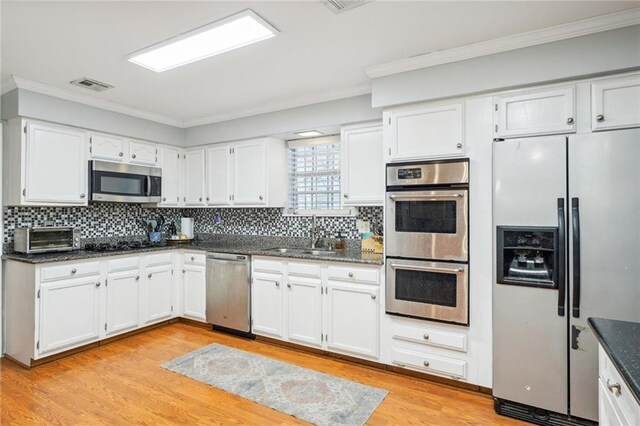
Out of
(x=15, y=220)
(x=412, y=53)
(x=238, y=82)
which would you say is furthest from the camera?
(x=15, y=220)

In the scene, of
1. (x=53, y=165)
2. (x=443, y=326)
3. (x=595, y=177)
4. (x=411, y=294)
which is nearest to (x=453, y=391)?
(x=443, y=326)

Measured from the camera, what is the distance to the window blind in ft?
13.5

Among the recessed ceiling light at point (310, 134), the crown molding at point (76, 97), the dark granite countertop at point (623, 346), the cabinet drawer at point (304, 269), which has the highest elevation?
the crown molding at point (76, 97)

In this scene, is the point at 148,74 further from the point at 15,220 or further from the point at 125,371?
the point at 125,371

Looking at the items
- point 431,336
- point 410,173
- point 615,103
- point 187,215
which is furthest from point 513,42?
point 187,215

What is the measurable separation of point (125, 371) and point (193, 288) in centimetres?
131

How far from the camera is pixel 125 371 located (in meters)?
2.96

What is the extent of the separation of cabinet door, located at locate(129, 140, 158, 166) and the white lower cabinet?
1940 mm

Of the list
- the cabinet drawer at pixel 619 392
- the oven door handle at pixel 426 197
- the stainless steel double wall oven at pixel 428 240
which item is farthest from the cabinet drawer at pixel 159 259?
the cabinet drawer at pixel 619 392

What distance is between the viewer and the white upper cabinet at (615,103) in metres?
2.15

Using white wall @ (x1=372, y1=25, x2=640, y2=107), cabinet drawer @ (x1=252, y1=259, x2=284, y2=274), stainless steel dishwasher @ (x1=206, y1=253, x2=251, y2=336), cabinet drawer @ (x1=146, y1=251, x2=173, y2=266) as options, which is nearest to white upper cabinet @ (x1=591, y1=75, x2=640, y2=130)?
white wall @ (x1=372, y1=25, x2=640, y2=107)

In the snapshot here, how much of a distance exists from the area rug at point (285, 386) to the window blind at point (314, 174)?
1.81 meters

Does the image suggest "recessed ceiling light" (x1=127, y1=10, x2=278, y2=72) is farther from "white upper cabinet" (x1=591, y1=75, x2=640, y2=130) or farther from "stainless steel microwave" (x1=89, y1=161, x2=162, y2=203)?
"white upper cabinet" (x1=591, y1=75, x2=640, y2=130)

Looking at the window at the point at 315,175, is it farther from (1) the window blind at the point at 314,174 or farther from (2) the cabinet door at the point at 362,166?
(2) the cabinet door at the point at 362,166
